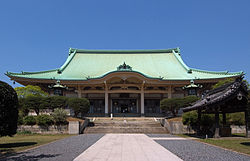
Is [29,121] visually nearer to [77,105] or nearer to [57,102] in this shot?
[57,102]

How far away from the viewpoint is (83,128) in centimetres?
1941

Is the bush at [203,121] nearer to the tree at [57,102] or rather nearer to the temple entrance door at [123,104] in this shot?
the tree at [57,102]

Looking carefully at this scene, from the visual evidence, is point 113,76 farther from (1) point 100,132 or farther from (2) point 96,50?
(2) point 96,50

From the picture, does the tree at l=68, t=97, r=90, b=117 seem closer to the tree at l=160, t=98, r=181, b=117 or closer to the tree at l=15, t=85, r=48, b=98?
the tree at l=15, t=85, r=48, b=98

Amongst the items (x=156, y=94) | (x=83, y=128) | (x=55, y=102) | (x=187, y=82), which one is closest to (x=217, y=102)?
(x=83, y=128)

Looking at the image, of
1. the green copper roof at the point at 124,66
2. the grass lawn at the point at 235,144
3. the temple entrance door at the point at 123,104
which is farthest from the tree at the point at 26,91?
the grass lawn at the point at 235,144

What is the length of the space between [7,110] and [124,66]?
62.9ft

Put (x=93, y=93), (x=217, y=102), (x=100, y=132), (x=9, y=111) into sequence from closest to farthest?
(x=9, y=111) < (x=217, y=102) < (x=100, y=132) < (x=93, y=93)

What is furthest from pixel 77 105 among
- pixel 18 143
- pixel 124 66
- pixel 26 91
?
pixel 124 66

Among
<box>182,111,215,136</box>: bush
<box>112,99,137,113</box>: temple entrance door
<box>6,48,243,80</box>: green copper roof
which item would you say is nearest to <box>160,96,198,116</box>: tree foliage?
<box>182,111,215,136</box>: bush

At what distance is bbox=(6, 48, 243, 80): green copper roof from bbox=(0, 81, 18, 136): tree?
681 inches

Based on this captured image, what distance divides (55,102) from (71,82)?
804cm

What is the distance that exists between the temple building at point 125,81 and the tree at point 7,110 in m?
14.6

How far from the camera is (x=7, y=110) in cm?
986
